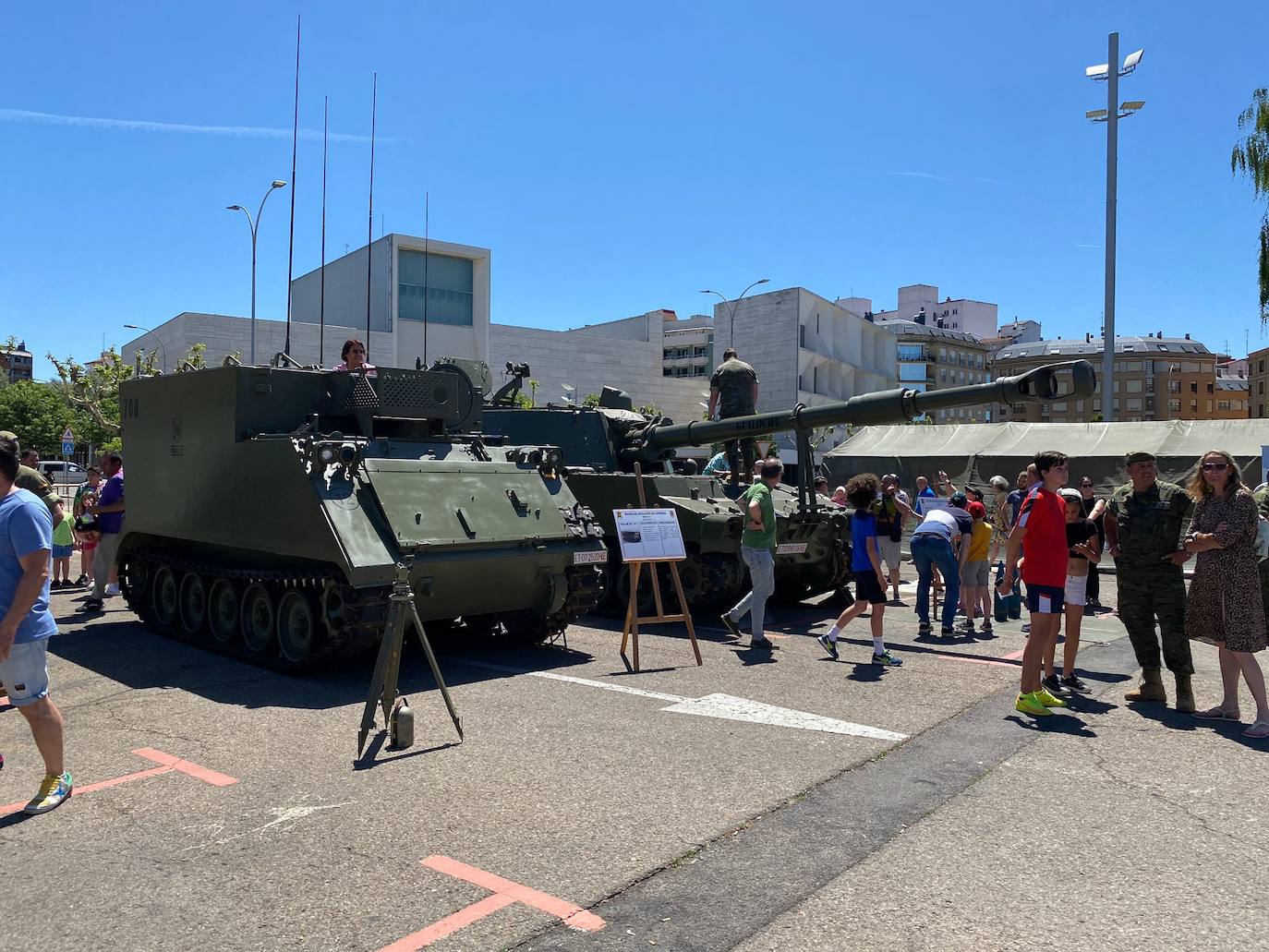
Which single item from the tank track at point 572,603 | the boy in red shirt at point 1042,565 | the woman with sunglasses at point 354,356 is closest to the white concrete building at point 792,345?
the woman with sunglasses at point 354,356

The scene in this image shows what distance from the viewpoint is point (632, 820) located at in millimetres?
4926

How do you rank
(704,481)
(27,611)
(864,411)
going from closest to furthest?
(27,611)
(864,411)
(704,481)

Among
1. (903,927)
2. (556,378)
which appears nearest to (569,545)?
(903,927)

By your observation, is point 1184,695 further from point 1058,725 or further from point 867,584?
point 867,584

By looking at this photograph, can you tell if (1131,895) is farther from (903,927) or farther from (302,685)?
(302,685)

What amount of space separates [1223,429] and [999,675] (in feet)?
42.0

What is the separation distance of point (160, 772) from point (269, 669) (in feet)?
9.15

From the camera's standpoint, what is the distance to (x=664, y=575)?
39.7ft

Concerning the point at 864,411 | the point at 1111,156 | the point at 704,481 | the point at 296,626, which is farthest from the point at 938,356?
the point at 296,626

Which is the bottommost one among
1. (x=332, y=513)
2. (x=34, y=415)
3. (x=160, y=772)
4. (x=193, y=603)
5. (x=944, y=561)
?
(x=160, y=772)

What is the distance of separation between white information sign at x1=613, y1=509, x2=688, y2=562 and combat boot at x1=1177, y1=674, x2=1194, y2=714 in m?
3.87

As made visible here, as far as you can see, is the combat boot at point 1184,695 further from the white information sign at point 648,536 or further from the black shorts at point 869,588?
the white information sign at point 648,536

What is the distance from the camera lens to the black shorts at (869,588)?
910cm

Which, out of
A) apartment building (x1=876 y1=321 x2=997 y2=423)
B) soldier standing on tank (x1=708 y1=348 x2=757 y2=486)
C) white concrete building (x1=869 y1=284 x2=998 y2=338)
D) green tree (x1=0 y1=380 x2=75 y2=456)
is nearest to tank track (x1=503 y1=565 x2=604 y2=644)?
soldier standing on tank (x1=708 y1=348 x2=757 y2=486)
